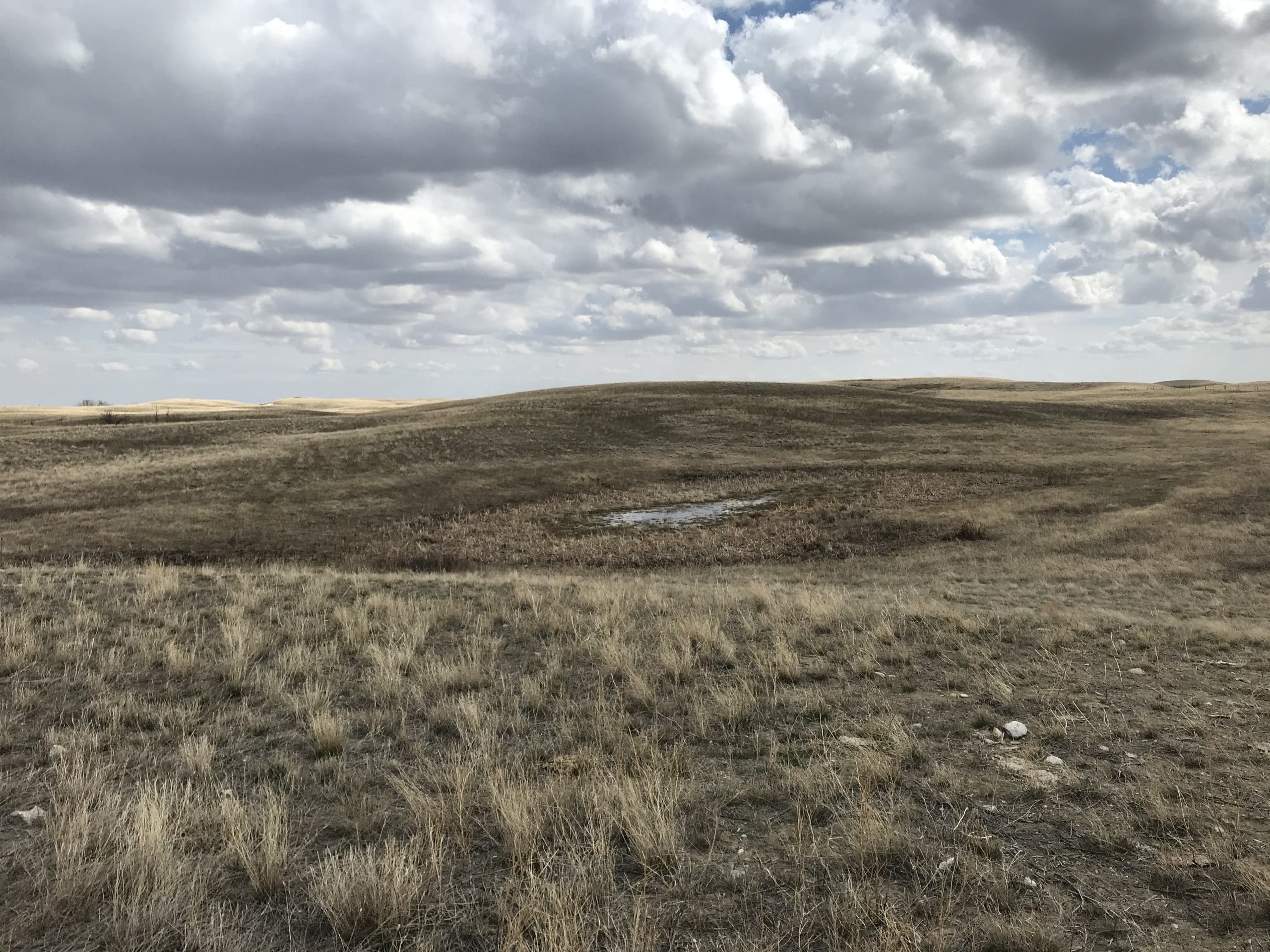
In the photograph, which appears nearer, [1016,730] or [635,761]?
[635,761]

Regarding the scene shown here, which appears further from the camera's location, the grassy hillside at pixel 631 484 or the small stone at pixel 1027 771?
the grassy hillside at pixel 631 484

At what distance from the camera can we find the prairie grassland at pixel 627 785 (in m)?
4.08

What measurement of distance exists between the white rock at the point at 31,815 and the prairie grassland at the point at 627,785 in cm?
3

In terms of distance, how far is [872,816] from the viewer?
4.99 metres

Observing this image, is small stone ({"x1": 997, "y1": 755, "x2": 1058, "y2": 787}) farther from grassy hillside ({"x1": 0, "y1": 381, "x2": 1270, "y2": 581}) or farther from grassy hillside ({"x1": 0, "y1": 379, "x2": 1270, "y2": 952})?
grassy hillside ({"x1": 0, "y1": 381, "x2": 1270, "y2": 581})

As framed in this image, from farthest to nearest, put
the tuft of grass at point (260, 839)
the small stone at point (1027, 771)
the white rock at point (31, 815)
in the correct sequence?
the small stone at point (1027, 771), the white rock at point (31, 815), the tuft of grass at point (260, 839)

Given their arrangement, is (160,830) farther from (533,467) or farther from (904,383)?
(904,383)

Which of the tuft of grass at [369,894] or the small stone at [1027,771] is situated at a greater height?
the tuft of grass at [369,894]

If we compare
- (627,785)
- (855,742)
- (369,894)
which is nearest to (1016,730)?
(855,742)

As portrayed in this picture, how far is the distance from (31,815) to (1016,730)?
26.8ft

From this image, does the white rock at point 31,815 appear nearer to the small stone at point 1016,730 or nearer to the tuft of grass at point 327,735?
the tuft of grass at point 327,735

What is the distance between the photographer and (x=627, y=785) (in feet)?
17.5

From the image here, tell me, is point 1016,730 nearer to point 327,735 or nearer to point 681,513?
point 327,735

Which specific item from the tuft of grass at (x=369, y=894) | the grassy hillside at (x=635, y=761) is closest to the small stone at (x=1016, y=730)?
the grassy hillside at (x=635, y=761)
